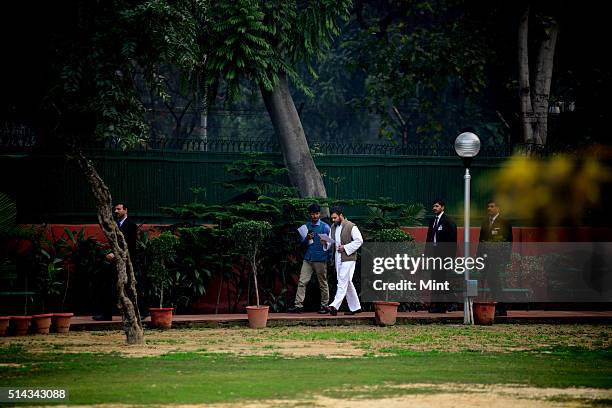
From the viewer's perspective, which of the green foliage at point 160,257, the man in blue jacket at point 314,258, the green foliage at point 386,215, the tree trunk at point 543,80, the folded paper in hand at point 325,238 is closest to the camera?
the green foliage at point 160,257

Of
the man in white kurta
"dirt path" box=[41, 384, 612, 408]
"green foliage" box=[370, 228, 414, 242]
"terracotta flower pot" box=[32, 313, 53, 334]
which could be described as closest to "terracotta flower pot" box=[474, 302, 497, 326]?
"green foliage" box=[370, 228, 414, 242]

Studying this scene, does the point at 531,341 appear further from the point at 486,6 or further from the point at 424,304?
the point at 486,6

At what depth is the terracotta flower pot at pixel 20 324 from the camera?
18672 millimetres

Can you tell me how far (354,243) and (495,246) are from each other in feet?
8.43

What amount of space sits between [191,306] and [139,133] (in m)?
3.40

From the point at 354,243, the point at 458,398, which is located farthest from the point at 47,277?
the point at 458,398

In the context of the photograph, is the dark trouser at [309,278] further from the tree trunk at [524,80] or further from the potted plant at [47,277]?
the tree trunk at [524,80]

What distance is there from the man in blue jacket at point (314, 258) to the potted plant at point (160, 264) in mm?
2438

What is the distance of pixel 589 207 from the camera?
26.1 metres

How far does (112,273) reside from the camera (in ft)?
67.8

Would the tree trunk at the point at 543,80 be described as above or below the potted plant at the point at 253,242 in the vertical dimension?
above

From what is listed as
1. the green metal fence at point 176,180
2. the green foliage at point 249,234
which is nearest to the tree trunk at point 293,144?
the green metal fence at point 176,180

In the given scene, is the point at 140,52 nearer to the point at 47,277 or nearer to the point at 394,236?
the point at 47,277

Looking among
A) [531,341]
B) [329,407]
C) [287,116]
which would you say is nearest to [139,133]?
[287,116]
